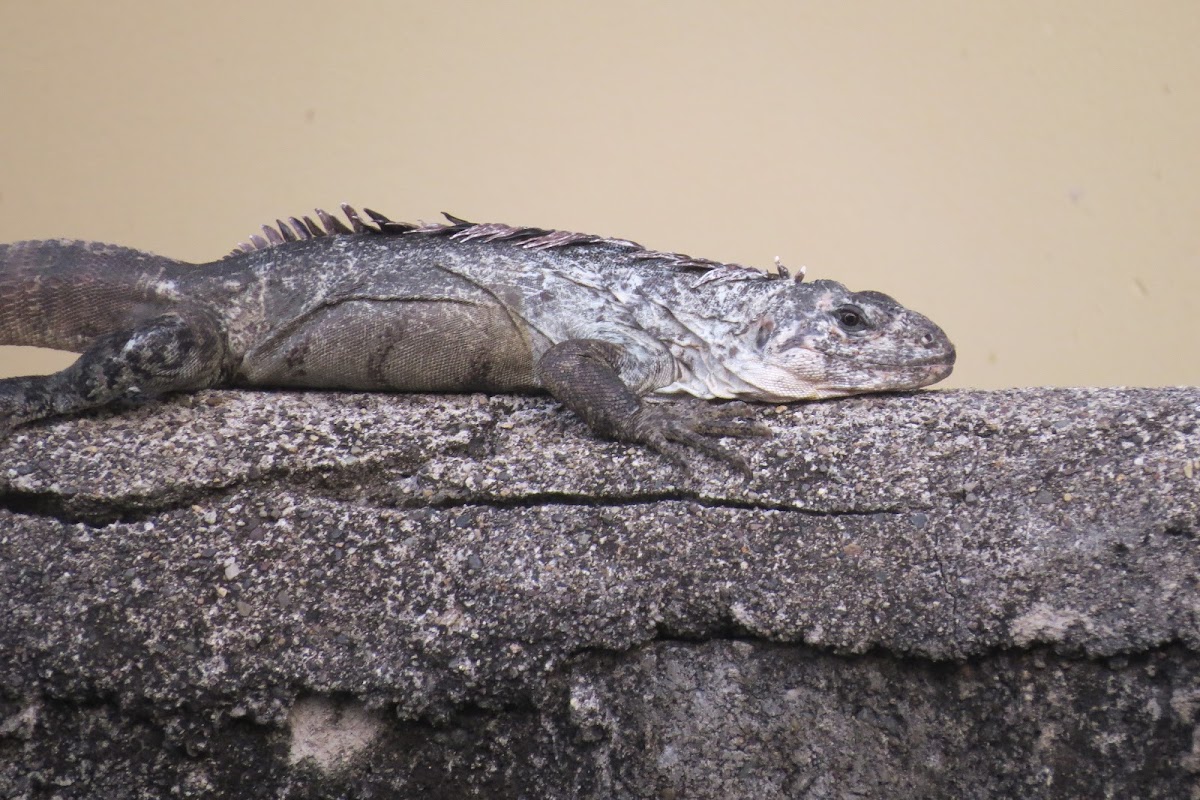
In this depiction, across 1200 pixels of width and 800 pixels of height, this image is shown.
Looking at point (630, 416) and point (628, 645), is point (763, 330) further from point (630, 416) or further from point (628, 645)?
point (628, 645)

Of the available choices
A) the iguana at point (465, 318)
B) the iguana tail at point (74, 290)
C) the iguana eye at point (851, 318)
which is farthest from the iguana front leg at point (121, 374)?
the iguana eye at point (851, 318)

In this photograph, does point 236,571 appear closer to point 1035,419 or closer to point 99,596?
point 99,596

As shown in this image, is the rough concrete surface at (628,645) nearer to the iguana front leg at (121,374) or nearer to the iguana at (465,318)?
the iguana front leg at (121,374)

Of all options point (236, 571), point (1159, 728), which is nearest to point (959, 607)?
point (1159, 728)

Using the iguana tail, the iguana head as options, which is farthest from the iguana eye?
the iguana tail

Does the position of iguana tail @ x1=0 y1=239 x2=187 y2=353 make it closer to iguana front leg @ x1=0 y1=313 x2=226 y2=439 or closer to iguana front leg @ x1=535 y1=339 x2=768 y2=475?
iguana front leg @ x1=0 y1=313 x2=226 y2=439

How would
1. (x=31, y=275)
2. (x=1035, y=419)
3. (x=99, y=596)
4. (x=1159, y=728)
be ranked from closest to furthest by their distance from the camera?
(x=1159, y=728), (x=99, y=596), (x=1035, y=419), (x=31, y=275)

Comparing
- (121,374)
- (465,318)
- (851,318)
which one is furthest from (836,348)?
(121,374)
